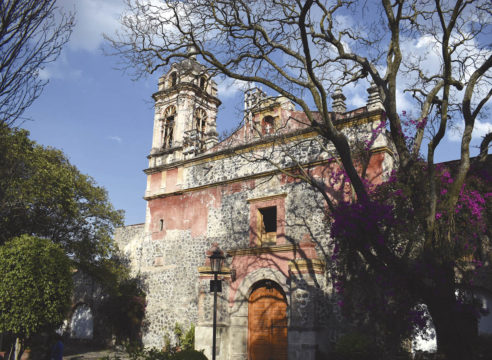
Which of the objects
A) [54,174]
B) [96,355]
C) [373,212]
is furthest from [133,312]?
[373,212]

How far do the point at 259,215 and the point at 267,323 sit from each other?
136 inches

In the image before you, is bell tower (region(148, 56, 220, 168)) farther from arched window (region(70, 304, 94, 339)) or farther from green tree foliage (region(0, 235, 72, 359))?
arched window (region(70, 304, 94, 339))

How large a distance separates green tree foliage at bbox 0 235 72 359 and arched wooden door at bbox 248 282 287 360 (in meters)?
5.66

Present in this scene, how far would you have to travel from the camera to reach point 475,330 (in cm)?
1088

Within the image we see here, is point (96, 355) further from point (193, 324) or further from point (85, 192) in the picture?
point (85, 192)

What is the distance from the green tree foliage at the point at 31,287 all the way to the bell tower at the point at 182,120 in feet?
21.2

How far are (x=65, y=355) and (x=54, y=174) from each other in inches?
299

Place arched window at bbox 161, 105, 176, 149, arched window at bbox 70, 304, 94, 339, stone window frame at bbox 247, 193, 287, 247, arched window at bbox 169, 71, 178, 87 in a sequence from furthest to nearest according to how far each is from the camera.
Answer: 1. arched window at bbox 70, 304, 94, 339
2. arched window at bbox 169, 71, 178, 87
3. arched window at bbox 161, 105, 176, 149
4. stone window frame at bbox 247, 193, 287, 247

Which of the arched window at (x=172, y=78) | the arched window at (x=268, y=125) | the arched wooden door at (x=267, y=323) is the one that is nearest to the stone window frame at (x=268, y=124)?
the arched window at (x=268, y=125)

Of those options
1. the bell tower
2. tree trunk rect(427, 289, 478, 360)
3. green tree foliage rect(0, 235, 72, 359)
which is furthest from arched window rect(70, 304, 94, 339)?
tree trunk rect(427, 289, 478, 360)

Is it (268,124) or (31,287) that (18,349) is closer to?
(31,287)

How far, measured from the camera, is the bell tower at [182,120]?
17141 millimetres

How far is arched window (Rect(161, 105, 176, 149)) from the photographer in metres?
18.5

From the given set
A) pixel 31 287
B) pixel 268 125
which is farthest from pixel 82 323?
pixel 268 125
